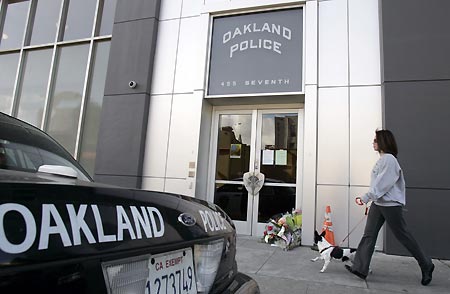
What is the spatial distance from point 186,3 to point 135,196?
7481 millimetres

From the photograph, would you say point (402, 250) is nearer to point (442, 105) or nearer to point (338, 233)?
point (338, 233)

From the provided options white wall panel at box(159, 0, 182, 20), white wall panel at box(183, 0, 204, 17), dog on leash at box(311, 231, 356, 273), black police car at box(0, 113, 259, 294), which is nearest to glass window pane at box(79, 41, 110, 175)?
white wall panel at box(159, 0, 182, 20)

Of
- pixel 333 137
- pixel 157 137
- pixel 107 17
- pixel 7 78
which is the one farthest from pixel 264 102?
Result: pixel 7 78

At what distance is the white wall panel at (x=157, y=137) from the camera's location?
24.2 ft

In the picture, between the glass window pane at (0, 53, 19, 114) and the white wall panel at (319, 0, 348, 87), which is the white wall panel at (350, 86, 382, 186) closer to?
the white wall panel at (319, 0, 348, 87)

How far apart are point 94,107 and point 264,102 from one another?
4.40 metres

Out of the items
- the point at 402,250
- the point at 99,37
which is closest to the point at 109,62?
the point at 99,37

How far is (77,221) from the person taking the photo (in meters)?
0.99

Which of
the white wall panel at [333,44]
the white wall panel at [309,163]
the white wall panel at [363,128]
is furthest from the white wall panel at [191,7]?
the white wall panel at [363,128]

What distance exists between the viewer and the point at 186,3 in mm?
7844

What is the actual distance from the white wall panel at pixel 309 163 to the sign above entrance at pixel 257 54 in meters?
0.37

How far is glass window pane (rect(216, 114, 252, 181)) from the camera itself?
7223mm

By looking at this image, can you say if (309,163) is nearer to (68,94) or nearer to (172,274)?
(172,274)

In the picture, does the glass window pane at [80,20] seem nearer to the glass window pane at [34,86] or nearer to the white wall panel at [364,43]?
the glass window pane at [34,86]
